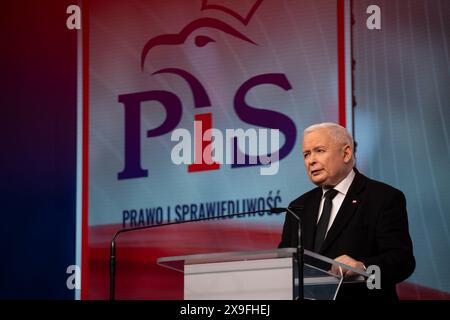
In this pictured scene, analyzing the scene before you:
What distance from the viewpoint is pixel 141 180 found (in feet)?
18.9

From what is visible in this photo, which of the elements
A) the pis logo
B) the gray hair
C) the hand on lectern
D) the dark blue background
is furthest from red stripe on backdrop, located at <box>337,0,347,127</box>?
the dark blue background

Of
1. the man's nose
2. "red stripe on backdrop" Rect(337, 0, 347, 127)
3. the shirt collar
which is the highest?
"red stripe on backdrop" Rect(337, 0, 347, 127)

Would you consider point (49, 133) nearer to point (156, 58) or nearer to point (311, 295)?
point (156, 58)

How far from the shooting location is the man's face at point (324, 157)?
4.24m

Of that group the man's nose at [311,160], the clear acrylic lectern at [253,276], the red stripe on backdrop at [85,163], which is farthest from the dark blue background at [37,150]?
the clear acrylic lectern at [253,276]

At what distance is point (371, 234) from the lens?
4.10 metres

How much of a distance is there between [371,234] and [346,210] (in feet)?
0.53

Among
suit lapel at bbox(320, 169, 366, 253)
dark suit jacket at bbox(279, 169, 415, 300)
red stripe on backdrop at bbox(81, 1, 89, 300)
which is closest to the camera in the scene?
dark suit jacket at bbox(279, 169, 415, 300)

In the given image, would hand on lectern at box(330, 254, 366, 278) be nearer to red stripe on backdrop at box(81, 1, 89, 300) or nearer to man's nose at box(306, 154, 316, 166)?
man's nose at box(306, 154, 316, 166)

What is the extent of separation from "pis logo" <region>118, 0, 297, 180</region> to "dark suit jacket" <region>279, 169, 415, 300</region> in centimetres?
123

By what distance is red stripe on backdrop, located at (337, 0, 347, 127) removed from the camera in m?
5.30

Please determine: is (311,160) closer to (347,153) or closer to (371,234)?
(347,153)

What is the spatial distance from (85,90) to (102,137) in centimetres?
33

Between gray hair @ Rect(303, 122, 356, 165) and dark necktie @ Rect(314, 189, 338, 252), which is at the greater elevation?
gray hair @ Rect(303, 122, 356, 165)
